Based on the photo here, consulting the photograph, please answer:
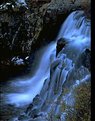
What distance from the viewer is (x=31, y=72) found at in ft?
43.3

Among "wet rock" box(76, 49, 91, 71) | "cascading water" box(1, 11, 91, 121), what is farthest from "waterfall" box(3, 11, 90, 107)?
"wet rock" box(76, 49, 91, 71)

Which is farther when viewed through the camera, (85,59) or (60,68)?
(60,68)

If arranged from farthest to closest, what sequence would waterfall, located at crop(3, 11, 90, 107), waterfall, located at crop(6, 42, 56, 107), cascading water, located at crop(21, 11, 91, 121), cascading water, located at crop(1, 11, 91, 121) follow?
waterfall, located at crop(6, 42, 56, 107) → waterfall, located at crop(3, 11, 90, 107) → cascading water, located at crop(1, 11, 91, 121) → cascading water, located at crop(21, 11, 91, 121)

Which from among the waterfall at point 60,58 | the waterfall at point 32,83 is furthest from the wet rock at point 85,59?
the waterfall at point 32,83

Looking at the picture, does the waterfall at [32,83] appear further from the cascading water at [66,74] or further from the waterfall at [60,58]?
the cascading water at [66,74]

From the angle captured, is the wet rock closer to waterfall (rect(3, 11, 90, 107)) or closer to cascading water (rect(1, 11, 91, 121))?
cascading water (rect(1, 11, 91, 121))

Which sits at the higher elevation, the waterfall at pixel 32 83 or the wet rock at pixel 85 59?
the waterfall at pixel 32 83

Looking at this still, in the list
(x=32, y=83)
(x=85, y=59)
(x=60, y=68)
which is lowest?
(x=85, y=59)

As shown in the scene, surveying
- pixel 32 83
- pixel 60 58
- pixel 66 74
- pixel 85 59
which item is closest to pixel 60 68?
pixel 66 74

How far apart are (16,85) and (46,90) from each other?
8.69 feet

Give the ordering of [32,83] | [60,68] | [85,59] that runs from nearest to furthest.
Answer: [85,59] → [60,68] → [32,83]

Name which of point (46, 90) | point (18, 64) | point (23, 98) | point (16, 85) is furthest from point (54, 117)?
point (18, 64)

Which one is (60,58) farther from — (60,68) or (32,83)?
(32,83)
